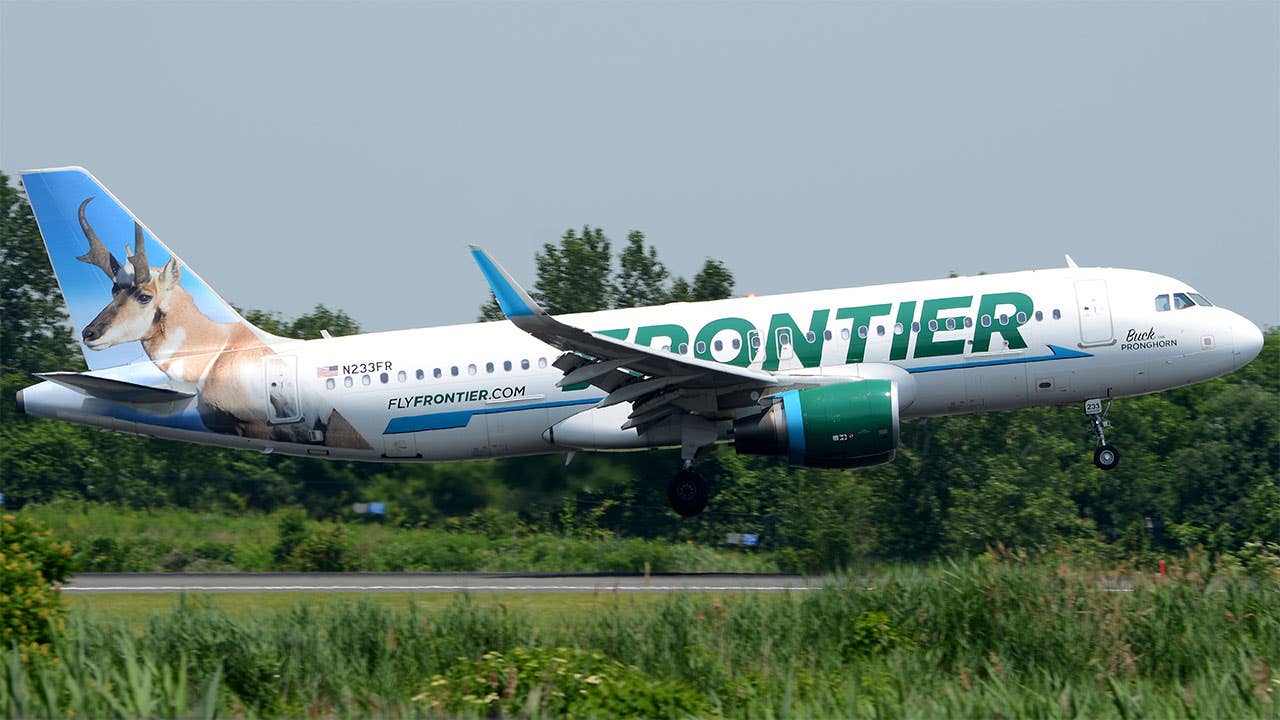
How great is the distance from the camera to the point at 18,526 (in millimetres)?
16391

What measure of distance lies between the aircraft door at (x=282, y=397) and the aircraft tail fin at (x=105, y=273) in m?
1.27

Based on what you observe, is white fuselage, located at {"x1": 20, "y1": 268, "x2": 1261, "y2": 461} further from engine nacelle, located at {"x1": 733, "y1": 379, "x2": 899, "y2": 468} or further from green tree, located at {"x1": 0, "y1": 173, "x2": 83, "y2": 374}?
green tree, located at {"x1": 0, "y1": 173, "x2": 83, "y2": 374}

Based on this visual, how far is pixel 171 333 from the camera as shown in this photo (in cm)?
2634

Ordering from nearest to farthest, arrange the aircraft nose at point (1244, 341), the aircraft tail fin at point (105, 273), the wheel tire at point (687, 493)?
the aircraft nose at point (1244, 341) < the wheel tire at point (687, 493) < the aircraft tail fin at point (105, 273)

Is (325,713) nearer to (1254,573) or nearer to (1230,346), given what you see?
(1254,573)

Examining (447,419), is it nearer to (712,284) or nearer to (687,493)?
(687,493)

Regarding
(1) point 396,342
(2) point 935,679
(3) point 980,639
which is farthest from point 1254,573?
(1) point 396,342

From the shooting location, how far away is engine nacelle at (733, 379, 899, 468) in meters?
23.0

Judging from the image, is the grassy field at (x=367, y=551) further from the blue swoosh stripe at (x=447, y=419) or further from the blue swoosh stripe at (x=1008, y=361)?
the blue swoosh stripe at (x=1008, y=361)

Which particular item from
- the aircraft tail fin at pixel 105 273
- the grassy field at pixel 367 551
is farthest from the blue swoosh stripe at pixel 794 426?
the aircraft tail fin at pixel 105 273

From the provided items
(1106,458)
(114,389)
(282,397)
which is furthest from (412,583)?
(1106,458)

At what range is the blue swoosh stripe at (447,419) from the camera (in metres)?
24.9

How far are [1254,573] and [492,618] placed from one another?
11.1 metres

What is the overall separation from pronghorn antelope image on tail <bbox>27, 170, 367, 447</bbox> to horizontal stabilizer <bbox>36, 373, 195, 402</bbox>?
9cm
